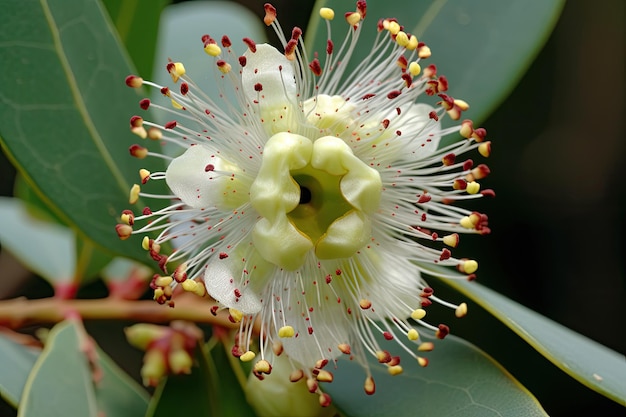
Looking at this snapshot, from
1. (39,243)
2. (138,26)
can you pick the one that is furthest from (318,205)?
(39,243)

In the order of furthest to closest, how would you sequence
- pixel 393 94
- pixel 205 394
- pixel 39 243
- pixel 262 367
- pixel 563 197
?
1. pixel 563 197
2. pixel 39 243
3. pixel 205 394
4. pixel 393 94
5. pixel 262 367

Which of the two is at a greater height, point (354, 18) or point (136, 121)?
point (354, 18)

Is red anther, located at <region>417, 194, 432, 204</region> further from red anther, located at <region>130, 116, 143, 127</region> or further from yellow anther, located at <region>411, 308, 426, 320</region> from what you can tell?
red anther, located at <region>130, 116, 143, 127</region>

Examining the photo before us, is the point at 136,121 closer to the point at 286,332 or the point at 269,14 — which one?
the point at 269,14

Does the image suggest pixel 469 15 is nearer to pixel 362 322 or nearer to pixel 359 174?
pixel 359 174

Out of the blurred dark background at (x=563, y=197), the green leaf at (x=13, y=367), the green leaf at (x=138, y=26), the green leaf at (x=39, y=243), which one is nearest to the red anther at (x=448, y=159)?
the green leaf at (x=138, y=26)

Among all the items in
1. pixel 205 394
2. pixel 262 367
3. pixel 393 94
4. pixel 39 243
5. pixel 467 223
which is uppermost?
pixel 393 94

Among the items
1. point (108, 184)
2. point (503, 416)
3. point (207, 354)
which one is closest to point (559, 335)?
point (503, 416)
